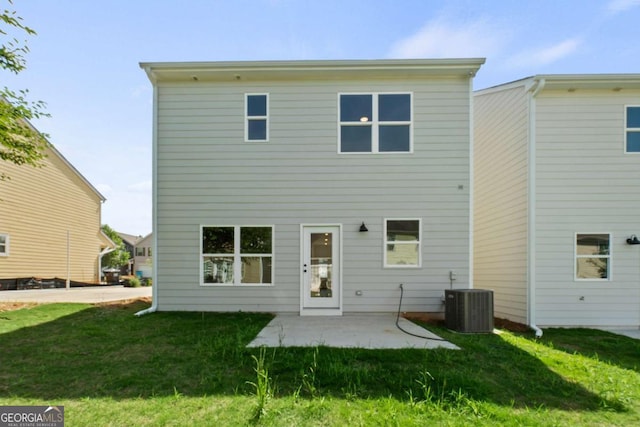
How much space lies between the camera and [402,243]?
6.58 metres

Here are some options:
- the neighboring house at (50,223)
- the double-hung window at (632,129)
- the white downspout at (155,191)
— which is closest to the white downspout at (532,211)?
the double-hung window at (632,129)

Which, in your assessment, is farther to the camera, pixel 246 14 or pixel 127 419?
pixel 246 14

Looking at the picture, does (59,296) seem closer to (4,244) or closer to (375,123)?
(4,244)

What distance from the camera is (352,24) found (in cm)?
796

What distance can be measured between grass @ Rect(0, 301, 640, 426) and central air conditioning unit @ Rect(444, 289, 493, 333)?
0.58 m

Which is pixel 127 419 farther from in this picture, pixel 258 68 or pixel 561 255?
pixel 561 255

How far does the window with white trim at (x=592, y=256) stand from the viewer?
6.43m

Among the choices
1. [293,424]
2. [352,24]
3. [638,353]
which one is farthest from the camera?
[352,24]

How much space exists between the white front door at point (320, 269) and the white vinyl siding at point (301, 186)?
172mm

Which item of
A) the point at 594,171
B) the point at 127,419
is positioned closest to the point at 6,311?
the point at 127,419

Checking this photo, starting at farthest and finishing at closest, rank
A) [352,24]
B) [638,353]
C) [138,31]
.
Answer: [352,24] → [138,31] → [638,353]

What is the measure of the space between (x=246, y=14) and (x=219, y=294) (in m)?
6.74

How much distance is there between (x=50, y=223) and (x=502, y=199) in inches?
700

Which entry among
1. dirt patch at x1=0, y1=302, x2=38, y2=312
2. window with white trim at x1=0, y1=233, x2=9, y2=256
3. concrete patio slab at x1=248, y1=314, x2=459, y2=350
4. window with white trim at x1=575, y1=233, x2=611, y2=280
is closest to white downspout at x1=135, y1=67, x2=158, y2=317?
concrete patio slab at x1=248, y1=314, x2=459, y2=350
